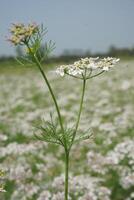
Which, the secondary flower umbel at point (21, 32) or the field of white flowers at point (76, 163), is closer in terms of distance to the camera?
the secondary flower umbel at point (21, 32)

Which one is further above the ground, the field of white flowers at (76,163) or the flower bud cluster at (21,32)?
the flower bud cluster at (21,32)

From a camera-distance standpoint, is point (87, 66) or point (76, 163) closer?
point (87, 66)

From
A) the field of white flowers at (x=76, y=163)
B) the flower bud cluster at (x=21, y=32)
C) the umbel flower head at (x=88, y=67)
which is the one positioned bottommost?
the field of white flowers at (x=76, y=163)

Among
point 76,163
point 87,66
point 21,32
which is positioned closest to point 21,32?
point 21,32

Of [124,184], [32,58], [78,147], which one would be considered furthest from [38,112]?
[32,58]

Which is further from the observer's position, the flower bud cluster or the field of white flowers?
the field of white flowers

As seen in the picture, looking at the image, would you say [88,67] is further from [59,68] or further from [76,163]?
[76,163]
